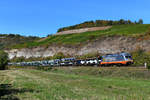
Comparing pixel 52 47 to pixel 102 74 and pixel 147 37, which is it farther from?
pixel 102 74

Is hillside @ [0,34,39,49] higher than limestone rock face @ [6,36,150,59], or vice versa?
hillside @ [0,34,39,49]

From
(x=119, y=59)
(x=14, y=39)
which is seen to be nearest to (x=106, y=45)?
(x=119, y=59)

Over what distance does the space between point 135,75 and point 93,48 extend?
51.1m

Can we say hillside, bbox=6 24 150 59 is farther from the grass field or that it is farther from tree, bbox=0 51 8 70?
the grass field

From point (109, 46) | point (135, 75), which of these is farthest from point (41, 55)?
point (135, 75)

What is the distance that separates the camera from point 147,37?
218 ft

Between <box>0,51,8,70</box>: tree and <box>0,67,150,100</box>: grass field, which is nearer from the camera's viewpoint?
<box>0,67,150,100</box>: grass field

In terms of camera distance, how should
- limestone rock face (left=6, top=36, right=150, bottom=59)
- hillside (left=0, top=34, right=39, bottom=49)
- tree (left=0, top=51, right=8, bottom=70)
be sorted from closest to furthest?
tree (left=0, top=51, right=8, bottom=70) → limestone rock face (left=6, top=36, right=150, bottom=59) → hillside (left=0, top=34, right=39, bottom=49)

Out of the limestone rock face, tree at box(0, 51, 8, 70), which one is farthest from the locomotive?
tree at box(0, 51, 8, 70)

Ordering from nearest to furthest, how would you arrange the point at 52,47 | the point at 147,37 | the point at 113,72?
the point at 113,72 → the point at 147,37 → the point at 52,47

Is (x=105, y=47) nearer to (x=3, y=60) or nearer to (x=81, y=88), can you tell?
(x=3, y=60)

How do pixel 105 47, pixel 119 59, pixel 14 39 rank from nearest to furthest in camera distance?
pixel 119 59, pixel 105 47, pixel 14 39

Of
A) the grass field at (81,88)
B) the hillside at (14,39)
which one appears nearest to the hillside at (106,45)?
the grass field at (81,88)

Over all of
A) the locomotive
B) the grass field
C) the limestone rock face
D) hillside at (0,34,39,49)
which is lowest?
the grass field
